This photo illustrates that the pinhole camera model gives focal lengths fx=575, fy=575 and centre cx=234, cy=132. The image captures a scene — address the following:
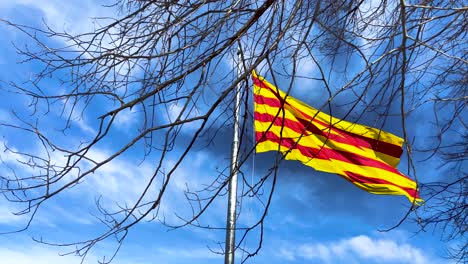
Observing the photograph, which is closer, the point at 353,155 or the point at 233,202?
the point at 233,202

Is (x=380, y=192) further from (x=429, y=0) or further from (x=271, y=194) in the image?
(x=271, y=194)

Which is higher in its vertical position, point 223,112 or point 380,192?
point 380,192

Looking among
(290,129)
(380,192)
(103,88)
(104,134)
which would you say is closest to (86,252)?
(104,134)

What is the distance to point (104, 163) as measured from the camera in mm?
2980

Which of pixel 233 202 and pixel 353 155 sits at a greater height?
pixel 353 155

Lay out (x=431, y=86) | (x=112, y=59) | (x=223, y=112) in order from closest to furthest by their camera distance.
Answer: (x=223, y=112) → (x=112, y=59) → (x=431, y=86)

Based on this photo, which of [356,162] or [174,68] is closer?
[174,68]

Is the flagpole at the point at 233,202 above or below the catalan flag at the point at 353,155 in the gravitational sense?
below

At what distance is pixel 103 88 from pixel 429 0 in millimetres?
2117

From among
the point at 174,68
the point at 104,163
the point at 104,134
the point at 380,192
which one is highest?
the point at 380,192

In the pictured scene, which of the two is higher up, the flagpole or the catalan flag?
the catalan flag

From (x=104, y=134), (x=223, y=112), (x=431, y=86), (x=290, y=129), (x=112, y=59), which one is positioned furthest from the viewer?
(x=290, y=129)

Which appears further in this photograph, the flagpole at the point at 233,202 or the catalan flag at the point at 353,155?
the catalan flag at the point at 353,155

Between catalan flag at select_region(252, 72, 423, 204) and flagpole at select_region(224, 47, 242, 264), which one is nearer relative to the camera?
flagpole at select_region(224, 47, 242, 264)
